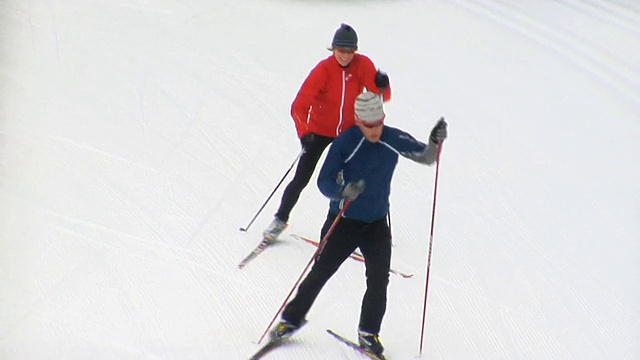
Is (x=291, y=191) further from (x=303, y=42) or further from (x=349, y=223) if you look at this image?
(x=303, y=42)

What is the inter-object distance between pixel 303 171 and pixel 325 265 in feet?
3.57

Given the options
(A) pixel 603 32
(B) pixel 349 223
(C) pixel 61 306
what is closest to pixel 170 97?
(C) pixel 61 306

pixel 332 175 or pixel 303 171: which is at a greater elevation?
pixel 332 175

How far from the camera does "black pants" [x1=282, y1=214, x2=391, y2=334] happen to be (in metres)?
3.80

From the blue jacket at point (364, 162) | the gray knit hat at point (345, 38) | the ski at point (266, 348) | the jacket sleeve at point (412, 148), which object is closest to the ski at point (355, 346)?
the ski at point (266, 348)

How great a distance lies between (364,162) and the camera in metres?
3.68

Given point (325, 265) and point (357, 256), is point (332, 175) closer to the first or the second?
point (325, 265)

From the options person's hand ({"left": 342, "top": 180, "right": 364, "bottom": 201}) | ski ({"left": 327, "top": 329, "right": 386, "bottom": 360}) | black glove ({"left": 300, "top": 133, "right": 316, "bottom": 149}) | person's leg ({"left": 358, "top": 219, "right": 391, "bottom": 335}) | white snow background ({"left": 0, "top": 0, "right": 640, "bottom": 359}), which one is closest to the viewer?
person's hand ({"left": 342, "top": 180, "right": 364, "bottom": 201})

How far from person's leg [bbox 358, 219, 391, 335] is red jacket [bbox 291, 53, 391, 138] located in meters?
0.98

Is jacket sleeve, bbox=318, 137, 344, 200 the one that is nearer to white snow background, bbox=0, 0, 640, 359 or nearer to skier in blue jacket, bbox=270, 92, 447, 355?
skier in blue jacket, bbox=270, 92, 447, 355

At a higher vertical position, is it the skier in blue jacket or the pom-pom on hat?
the pom-pom on hat

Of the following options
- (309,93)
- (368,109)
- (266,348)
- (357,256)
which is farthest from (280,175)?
(368,109)

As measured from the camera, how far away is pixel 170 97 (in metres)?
7.16

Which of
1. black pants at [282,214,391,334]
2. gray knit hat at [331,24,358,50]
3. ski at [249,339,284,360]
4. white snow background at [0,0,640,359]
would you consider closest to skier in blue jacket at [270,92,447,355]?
black pants at [282,214,391,334]
